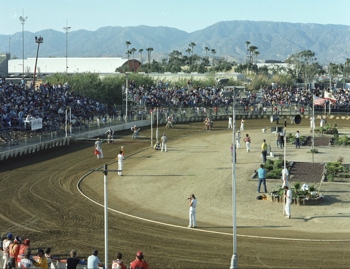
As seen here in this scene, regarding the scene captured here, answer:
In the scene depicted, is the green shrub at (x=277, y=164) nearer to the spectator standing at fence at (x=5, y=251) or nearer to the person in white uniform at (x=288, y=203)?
the person in white uniform at (x=288, y=203)

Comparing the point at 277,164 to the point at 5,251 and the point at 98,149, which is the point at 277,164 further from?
the point at 5,251

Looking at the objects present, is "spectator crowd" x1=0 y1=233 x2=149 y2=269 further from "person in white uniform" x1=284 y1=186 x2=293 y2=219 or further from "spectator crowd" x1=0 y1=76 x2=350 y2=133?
"spectator crowd" x1=0 y1=76 x2=350 y2=133

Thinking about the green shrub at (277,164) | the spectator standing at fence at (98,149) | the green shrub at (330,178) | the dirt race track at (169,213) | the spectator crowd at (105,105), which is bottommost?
the dirt race track at (169,213)

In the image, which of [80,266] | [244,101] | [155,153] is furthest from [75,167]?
[244,101]

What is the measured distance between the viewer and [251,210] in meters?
24.3

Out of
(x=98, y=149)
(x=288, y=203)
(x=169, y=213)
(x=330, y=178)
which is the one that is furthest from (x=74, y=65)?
(x=288, y=203)

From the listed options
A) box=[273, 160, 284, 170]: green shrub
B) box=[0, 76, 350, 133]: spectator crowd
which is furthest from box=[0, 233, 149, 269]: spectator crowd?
box=[273, 160, 284, 170]: green shrub

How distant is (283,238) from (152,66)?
117510 millimetres

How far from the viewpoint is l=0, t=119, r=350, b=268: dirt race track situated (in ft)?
61.6

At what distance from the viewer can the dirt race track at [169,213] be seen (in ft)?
61.6

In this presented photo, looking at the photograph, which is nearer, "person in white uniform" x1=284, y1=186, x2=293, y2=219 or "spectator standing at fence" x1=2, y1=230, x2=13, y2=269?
"spectator standing at fence" x1=2, y1=230, x2=13, y2=269

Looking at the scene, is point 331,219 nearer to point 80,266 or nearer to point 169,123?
point 80,266

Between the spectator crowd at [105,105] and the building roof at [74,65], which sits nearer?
the spectator crowd at [105,105]

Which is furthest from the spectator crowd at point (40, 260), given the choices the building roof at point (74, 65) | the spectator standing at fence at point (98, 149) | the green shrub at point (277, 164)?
the building roof at point (74, 65)
